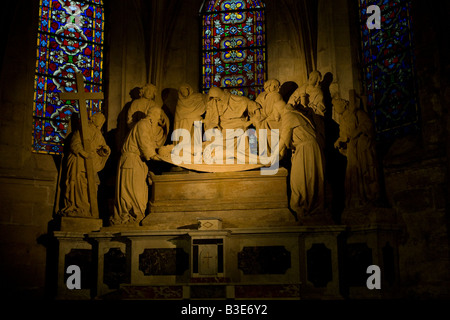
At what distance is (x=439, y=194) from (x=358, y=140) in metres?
1.41

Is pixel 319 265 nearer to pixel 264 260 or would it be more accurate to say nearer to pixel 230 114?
pixel 264 260

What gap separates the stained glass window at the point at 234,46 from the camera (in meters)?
13.2

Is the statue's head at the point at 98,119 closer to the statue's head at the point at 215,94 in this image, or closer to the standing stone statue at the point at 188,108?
the standing stone statue at the point at 188,108

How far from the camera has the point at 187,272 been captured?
10180 millimetres

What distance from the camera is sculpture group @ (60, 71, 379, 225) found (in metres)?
10.6

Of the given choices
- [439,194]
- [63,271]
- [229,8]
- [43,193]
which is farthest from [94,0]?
[439,194]

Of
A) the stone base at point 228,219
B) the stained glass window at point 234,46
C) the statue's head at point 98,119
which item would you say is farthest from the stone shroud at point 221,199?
the stained glass window at point 234,46

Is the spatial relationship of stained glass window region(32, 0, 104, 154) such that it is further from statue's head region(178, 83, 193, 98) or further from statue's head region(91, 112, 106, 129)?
statue's head region(178, 83, 193, 98)

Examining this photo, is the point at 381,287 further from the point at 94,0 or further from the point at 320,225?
the point at 94,0

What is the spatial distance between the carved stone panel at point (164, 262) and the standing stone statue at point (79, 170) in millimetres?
1352

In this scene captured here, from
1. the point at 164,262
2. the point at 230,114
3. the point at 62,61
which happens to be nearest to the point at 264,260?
the point at 164,262

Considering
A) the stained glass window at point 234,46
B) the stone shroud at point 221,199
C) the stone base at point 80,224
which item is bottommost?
the stone base at point 80,224

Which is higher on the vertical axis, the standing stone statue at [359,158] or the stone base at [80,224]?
the standing stone statue at [359,158]
